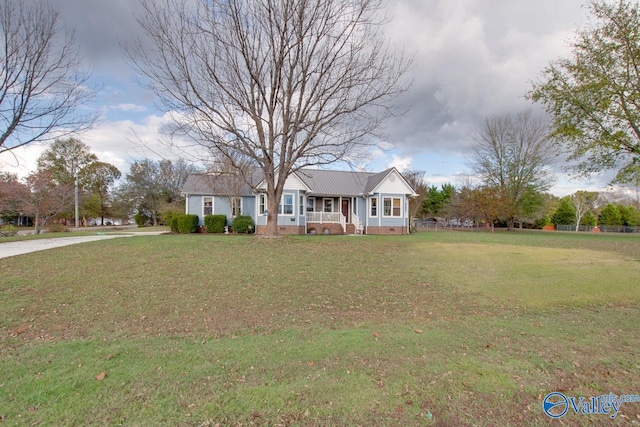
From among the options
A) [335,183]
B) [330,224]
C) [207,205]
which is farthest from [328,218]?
[207,205]

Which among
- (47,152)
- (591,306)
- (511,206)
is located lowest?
(591,306)

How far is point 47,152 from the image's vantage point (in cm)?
4481

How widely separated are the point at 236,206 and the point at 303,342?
66.7ft

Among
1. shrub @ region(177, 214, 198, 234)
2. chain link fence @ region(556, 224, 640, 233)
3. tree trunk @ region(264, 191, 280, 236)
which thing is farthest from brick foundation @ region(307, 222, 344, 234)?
chain link fence @ region(556, 224, 640, 233)

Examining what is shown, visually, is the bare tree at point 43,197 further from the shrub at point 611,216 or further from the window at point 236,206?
the shrub at point 611,216

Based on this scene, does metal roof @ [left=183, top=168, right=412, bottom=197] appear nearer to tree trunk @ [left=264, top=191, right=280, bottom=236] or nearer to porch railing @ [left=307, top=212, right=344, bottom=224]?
porch railing @ [left=307, top=212, right=344, bottom=224]

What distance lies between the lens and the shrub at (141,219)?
153ft

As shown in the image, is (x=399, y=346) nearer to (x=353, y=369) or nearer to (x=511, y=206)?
(x=353, y=369)

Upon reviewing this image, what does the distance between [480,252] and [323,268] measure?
7828 mm

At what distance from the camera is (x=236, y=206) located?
2372 cm

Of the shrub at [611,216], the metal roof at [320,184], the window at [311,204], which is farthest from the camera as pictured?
the shrub at [611,216]

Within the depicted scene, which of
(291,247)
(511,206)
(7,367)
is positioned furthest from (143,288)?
(511,206)

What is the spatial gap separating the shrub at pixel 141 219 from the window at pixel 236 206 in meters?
29.7

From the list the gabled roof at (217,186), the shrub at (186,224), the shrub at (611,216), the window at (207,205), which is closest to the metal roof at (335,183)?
the gabled roof at (217,186)
